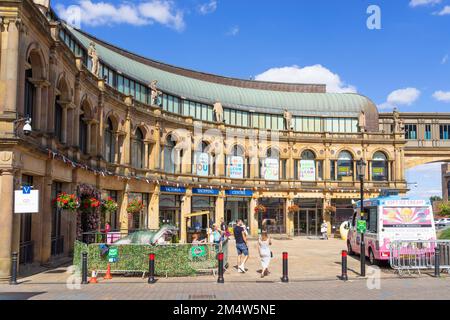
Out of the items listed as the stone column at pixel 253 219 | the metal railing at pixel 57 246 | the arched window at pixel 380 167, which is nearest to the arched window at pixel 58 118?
the metal railing at pixel 57 246

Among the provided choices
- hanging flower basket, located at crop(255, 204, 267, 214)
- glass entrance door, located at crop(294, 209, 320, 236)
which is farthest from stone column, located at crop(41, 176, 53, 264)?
→ glass entrance door, located at crop(294, 209, 320, 236)

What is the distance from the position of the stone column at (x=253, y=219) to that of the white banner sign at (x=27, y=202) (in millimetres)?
31122

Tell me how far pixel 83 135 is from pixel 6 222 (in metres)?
11.9

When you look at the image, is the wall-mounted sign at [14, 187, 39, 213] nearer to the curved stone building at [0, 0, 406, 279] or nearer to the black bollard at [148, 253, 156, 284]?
the curved stone building at [0, 0, 406, 279]

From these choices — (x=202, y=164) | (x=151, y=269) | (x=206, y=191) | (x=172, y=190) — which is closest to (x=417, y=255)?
(x=151, y=269)

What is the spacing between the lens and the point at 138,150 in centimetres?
3631

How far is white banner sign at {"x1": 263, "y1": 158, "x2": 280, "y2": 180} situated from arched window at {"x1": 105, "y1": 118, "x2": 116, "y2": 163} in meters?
18.7

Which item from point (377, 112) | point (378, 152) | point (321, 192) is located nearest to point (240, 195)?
point (321, 192)

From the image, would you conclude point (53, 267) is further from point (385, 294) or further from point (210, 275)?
point (385, 294)

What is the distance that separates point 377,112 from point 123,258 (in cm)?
4302

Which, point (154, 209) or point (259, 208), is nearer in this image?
point (154, 209)

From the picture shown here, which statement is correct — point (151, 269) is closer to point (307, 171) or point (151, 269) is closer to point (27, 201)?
A: point (27, 201)

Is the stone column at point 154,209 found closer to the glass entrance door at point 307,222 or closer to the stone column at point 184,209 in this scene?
the stone column at point 184,209

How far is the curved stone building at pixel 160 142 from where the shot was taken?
18.3 meters
